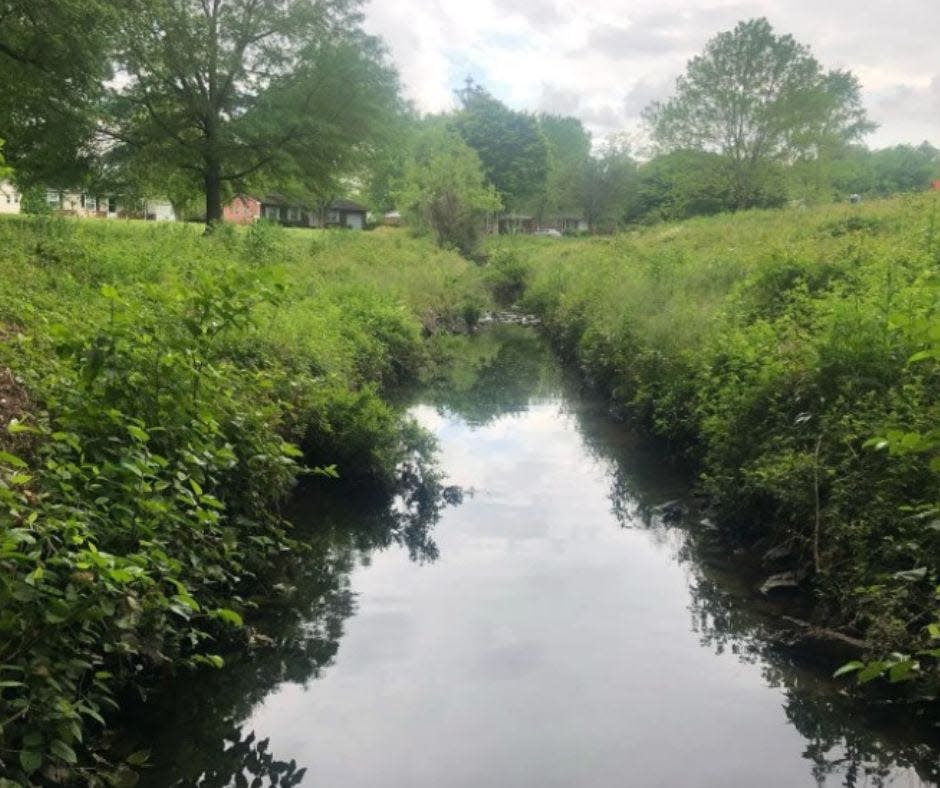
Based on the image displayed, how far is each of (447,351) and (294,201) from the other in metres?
15.8

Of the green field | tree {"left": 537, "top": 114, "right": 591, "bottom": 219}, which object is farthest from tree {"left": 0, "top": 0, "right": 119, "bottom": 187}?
tree {"left": 537, "top": 114, "right": 591, "bottom": 219}

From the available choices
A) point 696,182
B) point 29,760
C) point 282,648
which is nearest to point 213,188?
point 282,648

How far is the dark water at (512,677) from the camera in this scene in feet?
18.8

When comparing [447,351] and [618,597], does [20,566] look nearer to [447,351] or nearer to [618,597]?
[618,597]

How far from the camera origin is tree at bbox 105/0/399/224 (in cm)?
2661

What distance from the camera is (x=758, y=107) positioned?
4997 centimetres

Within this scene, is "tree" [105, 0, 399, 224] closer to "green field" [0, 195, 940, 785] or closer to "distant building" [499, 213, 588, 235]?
"green field" [0, 195, 940, 785]

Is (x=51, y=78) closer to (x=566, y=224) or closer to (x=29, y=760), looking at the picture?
(x=29, y=760)

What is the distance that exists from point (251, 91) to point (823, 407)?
24.7 meters

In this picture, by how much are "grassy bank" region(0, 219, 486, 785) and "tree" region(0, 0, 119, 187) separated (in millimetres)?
8594

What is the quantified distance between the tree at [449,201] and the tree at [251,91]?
18743 millimetres

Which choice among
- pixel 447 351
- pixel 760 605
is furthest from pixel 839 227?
pixel 760 605

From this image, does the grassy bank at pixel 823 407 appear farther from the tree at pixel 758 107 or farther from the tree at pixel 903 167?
the tree at pixel 903 167

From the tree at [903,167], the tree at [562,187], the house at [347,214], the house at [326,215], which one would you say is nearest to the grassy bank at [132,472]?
the tree at [903,167]
